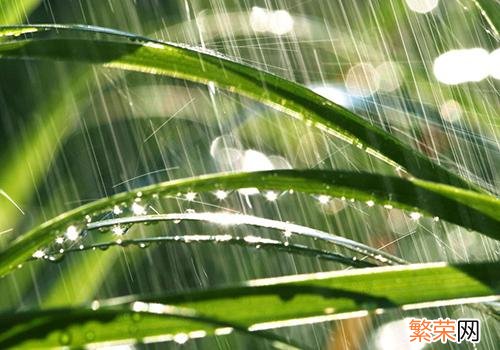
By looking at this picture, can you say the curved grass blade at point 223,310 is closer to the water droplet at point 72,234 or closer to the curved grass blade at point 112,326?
the curved grass blade at point 112,326

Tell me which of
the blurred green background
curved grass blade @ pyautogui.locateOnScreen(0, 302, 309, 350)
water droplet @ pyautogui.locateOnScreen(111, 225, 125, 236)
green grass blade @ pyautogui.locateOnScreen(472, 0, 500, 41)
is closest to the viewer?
curved grass blade @ pyautogui.locateOnScreen(0, 302, 309, 350)

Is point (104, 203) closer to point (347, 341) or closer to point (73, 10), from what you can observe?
point (347, 341)

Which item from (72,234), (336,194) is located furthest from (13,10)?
(336,194)

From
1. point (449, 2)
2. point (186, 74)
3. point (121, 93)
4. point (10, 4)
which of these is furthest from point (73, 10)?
point (186, 74)

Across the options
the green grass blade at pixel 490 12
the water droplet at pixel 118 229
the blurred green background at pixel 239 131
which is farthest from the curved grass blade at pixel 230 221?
the blurred green background at pixel 239 131

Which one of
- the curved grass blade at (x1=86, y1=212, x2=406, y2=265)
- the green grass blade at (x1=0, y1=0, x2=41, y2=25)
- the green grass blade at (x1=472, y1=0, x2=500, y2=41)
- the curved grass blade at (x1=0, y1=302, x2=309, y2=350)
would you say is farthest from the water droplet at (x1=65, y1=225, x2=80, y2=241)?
the green grass blade at (x1=472, y1=0, x2=500, y2=41)

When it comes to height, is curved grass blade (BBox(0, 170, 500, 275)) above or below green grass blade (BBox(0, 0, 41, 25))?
below

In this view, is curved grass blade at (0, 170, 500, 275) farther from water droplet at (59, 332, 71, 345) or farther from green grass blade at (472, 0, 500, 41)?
green grass blade at (472, 0, 500, 41)
